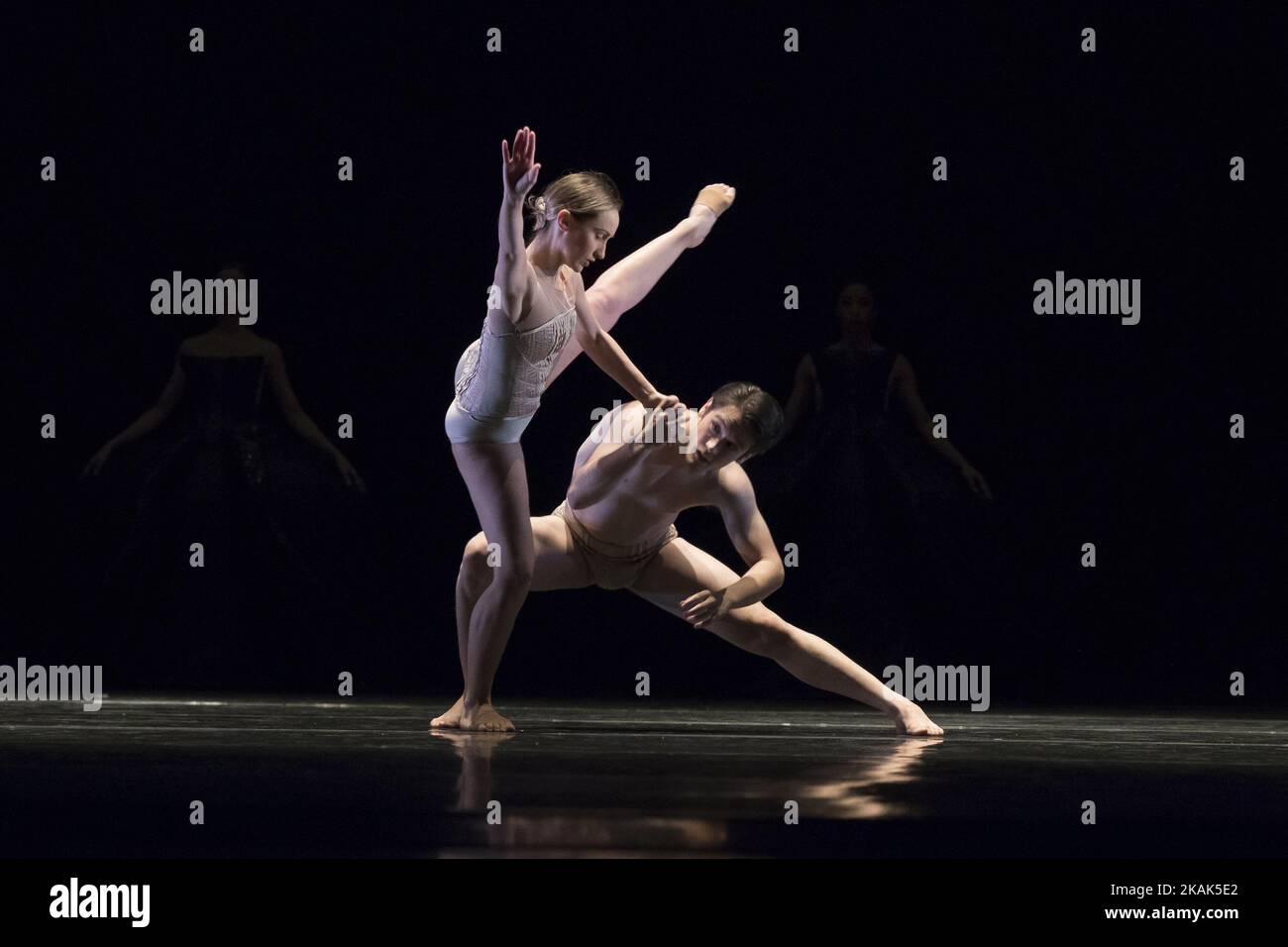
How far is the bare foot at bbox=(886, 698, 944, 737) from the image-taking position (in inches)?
155

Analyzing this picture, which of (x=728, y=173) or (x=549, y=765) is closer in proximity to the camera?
(x=549, y=765)

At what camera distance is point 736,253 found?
5367mm

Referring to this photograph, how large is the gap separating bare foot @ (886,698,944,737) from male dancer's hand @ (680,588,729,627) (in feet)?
1.68

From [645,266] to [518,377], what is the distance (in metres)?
0.63

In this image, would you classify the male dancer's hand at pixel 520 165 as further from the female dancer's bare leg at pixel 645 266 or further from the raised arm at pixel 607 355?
the female dancer's bare leg at pixel 645 266

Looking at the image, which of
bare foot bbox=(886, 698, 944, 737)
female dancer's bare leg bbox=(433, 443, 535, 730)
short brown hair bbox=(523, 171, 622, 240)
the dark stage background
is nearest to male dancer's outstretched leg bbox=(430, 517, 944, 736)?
bare foot bbox=(886, 698, 944, 737)

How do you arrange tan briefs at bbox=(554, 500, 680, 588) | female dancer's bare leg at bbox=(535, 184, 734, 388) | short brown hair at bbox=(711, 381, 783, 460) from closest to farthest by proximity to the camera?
1. short brown hair at bbox=(711, 381, 783, 460)
2. tan briefs at bbox=(554, 500, 680, 588)
3. female dancer's bare leg at bbox=(535, 184, 734, 388)

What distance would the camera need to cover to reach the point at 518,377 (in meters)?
3.71

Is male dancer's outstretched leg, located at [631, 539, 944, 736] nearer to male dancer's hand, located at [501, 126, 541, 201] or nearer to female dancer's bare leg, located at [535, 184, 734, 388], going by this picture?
female dancer's bare leg, located at [535, 184, 734, 388]

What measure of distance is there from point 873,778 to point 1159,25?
3.31 m

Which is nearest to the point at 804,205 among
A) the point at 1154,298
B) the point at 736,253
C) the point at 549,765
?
the point at 736,253

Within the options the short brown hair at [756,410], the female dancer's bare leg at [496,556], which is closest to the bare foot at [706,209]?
the short brown hair at [756,410]

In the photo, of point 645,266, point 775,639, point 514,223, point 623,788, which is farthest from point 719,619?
point 623,788

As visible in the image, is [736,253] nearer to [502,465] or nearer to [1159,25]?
[1159,25]
